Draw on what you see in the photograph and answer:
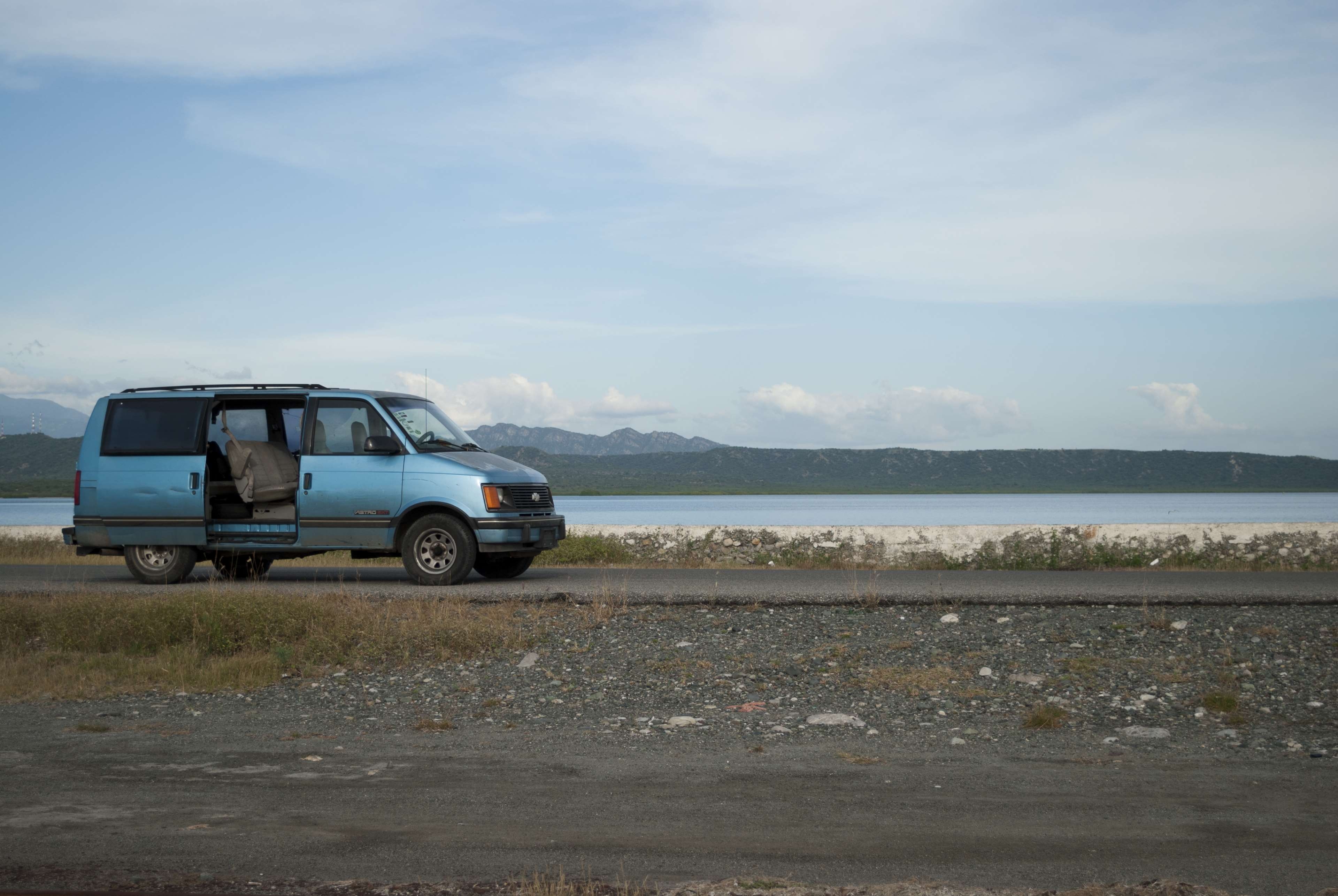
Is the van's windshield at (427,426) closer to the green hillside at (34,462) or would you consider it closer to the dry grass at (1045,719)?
the dry grass at (1045,719)

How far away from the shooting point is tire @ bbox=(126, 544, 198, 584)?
1288 centimetres

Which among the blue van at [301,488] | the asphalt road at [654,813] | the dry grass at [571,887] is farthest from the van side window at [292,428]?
the dry grass at [571,887]

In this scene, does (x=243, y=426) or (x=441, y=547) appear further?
Result: (x=243, y=426)

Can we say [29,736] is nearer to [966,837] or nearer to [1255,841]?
[966,837]

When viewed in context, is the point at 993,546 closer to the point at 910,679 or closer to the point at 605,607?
the point at 605,607

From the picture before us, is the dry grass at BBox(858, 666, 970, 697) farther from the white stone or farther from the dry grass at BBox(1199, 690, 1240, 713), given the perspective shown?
the dry grass at BBox(1199, 690, 1240, 713)

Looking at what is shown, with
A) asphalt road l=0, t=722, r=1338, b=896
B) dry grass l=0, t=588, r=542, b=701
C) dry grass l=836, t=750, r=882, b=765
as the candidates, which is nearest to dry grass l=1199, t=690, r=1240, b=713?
asphalt road l=0, t=722, r=1338, b=896

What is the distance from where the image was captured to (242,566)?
14.1 meters

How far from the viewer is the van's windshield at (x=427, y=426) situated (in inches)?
497

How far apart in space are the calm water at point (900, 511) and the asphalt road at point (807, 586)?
16544mm

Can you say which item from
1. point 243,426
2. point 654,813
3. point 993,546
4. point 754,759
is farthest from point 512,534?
point 654,813

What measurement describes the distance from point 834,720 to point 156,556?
9.42 m

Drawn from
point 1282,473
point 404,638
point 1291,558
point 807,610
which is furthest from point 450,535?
point 1282,473

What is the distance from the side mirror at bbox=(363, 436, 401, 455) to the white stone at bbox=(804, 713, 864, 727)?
6729 millimetres
